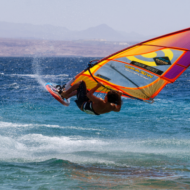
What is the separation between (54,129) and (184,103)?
35.9 feet

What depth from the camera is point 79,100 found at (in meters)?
7.02

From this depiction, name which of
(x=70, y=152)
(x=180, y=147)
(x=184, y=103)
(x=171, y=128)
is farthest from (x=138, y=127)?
(x=184, y=103)

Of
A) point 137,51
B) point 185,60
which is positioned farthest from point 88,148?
point 185,60

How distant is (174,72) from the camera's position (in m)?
7.47

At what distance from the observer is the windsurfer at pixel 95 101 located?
6.57 meters

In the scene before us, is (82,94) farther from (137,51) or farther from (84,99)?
(137,51)

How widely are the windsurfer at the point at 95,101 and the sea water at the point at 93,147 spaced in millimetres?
1710

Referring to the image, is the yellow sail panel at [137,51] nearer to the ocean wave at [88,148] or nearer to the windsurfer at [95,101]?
the windsurfer at [95,101]

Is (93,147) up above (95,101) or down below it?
below

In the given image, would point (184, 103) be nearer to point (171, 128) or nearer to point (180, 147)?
point (171, 128)

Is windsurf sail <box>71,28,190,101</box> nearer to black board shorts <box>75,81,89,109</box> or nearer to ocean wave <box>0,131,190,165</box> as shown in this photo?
black board shorts <box>75,81,89,109</box>

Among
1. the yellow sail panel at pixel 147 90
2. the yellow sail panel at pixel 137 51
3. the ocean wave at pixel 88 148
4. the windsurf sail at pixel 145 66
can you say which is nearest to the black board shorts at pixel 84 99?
the windsurf sail at pixel 145 66

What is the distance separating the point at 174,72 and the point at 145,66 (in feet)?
2.35

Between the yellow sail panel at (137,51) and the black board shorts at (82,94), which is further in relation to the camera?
the yellow sail panel at (137,51)
